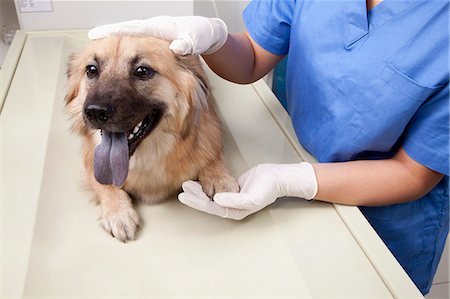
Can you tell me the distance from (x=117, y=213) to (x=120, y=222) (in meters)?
0.03

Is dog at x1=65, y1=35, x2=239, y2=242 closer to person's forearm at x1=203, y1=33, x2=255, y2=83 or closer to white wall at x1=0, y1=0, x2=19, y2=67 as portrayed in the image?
person's forearm at x1=203, y1=33, x2=255, y2=83

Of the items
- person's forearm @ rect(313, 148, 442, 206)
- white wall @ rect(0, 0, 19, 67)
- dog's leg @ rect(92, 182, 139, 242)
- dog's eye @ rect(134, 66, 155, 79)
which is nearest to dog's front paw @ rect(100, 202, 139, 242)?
dog's leg @ rect(92, 182, 139, 242)

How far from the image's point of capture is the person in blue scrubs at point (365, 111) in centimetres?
79

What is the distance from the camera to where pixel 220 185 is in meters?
0.87

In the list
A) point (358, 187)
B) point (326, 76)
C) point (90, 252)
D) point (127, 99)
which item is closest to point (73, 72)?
point (127, 99)

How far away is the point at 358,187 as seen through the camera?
84 cm

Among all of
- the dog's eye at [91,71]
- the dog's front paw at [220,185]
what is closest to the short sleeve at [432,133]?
the dog's front paw at [220,185]

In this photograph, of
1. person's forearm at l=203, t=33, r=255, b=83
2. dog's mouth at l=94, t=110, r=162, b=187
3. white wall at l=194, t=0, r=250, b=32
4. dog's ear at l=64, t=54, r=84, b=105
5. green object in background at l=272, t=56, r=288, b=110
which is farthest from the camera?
white wall at l=194, t=0, r=250, b=32

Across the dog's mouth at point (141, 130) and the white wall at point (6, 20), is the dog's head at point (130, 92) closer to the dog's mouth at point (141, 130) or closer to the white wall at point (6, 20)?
the dog's mouth at point (141, 130)

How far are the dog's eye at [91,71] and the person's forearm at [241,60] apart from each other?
0.29m

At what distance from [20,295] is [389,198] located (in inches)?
27.9

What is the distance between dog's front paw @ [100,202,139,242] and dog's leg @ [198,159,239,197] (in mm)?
161

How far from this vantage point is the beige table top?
26.6 inches

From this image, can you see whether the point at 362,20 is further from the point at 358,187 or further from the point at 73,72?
the point at 73,72
